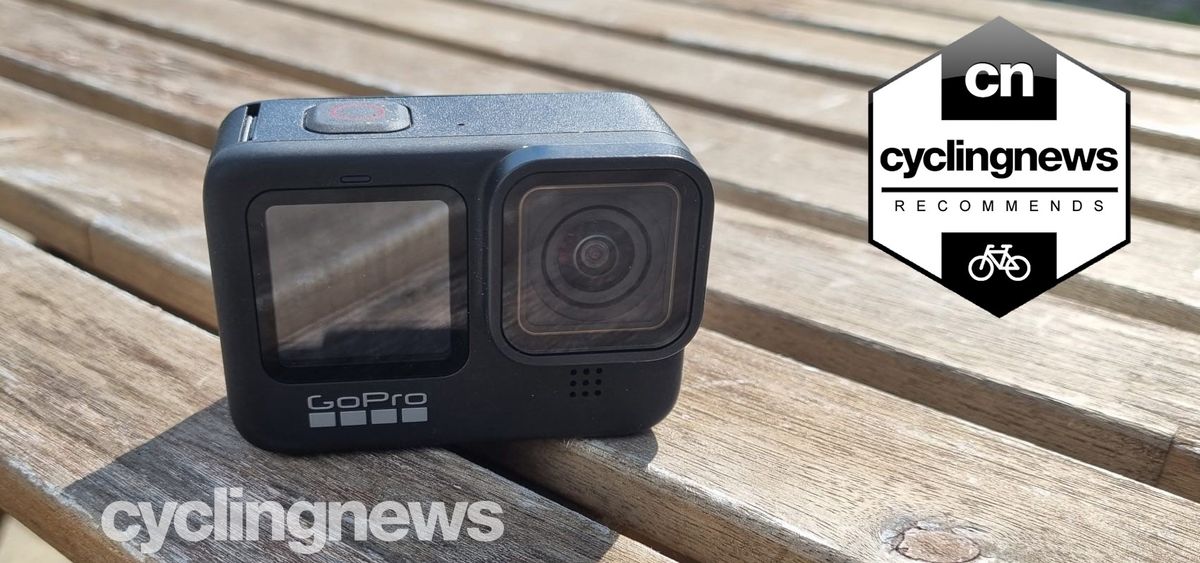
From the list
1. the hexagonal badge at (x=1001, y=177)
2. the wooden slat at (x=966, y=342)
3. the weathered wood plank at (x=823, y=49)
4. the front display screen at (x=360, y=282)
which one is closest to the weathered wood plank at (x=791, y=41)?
the weathered wood plank at (x=823, y=49)

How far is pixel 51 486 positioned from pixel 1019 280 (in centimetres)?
87

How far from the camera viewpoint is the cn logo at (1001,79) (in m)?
1.37

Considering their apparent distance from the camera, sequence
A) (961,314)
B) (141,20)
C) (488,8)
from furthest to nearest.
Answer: (488,8)
(141,20)
(961,314)

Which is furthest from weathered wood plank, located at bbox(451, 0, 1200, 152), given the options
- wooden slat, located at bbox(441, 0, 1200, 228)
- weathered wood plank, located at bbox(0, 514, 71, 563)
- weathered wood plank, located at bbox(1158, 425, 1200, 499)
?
weathered wood plank, located at bbox(0, 514, 71, 563)

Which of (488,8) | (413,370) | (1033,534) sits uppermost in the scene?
(488,8)

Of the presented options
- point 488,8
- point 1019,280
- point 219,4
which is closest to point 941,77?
point 1019,280

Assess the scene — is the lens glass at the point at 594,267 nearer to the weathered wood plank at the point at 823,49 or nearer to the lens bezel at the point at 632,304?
the lens bezel at the point at 632,304

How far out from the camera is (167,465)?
79cm

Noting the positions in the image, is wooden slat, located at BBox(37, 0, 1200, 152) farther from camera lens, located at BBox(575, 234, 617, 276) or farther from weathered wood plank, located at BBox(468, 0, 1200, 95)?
camera lens, located at BBox(575, 234, 617, 276)

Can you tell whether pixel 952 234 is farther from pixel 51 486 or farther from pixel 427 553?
pixel 51 486

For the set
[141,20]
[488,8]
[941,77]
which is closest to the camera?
[941,77]

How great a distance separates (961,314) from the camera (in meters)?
1.04

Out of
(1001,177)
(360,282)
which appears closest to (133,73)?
(360,282)

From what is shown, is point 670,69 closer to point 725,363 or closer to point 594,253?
point 725,363
